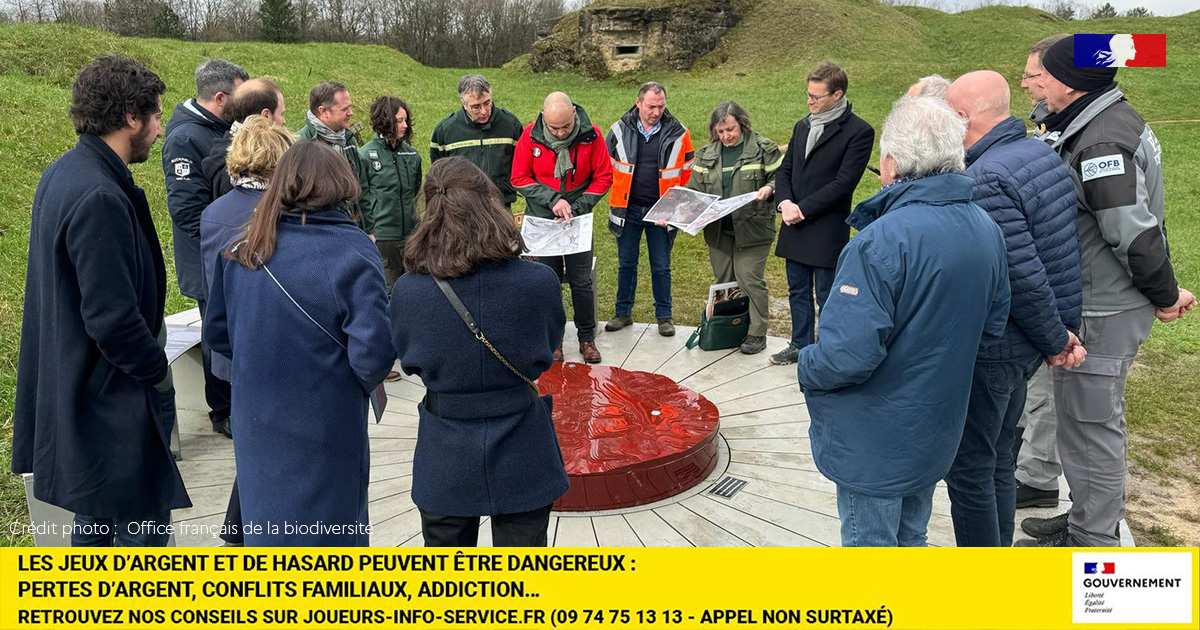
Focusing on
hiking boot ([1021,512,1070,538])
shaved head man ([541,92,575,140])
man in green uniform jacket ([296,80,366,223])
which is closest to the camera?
hiking boot ([1021,512,1070,538])

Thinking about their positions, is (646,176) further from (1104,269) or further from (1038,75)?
(1104,269)

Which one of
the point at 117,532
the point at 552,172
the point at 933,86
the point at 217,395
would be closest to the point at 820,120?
the point at 933,86

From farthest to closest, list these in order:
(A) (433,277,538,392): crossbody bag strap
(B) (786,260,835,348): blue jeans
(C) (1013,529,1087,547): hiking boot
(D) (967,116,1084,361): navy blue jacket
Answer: (B) (786,260,835,348): blue jeans < (C) (1013,529,1087,547): hiking boot < (D) (967,116,1084,361): navy blue jacket < (A) (433,277,538,392): crossbody bag strap

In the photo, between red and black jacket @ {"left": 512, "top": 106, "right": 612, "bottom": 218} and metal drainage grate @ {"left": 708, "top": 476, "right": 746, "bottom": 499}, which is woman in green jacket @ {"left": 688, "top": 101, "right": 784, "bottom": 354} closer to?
red and black jacket @ {"left": 512, "top": 106, "right": 612, "bottom": 218}

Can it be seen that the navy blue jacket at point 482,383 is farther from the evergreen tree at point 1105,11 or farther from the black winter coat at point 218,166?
the evergreen tree at point 1105,11

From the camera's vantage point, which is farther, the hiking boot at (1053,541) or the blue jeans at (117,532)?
the hiking boot at (1053,541)

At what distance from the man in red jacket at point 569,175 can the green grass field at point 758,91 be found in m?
1.65

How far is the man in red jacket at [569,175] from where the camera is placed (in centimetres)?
566

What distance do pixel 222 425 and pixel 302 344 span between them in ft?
8.43

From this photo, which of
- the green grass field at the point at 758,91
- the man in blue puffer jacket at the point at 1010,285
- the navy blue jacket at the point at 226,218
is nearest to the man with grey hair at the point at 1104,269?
the man in blue puffer jacket at the point at 1010,285

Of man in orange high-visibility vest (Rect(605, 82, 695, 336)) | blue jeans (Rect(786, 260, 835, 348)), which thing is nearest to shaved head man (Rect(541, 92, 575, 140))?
man in orange high-visibility vest (Rect(605, 82, 695, 336))

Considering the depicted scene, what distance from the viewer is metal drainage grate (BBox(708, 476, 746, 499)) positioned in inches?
160

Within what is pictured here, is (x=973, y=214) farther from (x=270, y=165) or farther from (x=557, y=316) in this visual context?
(x=270, y=165)

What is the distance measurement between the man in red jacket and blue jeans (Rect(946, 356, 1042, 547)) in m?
3.04
